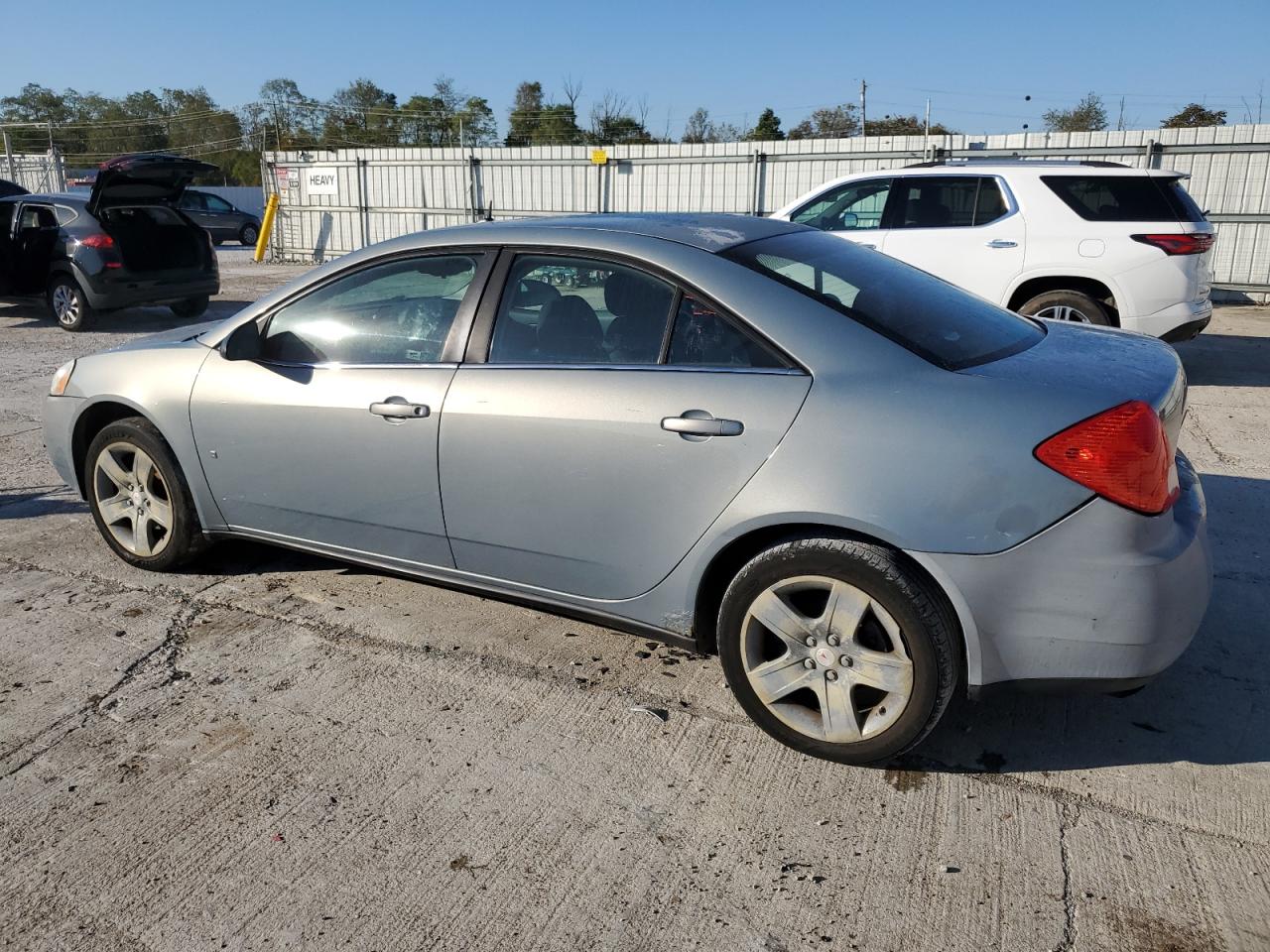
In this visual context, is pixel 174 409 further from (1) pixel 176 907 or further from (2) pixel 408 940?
(2) pixel 408 940

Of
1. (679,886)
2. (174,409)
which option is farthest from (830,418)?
(174,409)

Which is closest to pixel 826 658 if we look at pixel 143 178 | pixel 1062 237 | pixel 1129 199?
pixel 1062 237

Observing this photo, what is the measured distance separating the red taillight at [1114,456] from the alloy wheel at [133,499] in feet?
11.5

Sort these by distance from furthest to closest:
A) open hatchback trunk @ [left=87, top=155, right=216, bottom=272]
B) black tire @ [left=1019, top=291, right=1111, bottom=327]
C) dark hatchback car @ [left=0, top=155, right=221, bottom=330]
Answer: dark hatchback car @ [left=0, top=155, right=221, bottom=330] → open hatchback trunk @ [left=87, top=155, right=216, bottom=272] → black tire @ [left=1019, top=291, right=1111, bottom=327]

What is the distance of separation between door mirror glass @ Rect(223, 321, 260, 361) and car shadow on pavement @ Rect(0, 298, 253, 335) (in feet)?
28.9

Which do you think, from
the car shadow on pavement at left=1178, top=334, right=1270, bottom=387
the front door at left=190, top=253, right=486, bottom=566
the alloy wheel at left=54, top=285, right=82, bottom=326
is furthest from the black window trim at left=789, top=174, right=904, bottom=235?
the alloy wheel at left=54, top=285, right=82, bottom=326

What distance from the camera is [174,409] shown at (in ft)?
13.4

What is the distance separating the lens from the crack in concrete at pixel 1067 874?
2.28 m

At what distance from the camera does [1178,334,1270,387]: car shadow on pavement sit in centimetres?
877

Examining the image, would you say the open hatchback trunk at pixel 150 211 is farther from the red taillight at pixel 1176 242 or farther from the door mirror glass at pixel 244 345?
the red taillight at pixel 1176 242

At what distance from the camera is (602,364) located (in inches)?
127

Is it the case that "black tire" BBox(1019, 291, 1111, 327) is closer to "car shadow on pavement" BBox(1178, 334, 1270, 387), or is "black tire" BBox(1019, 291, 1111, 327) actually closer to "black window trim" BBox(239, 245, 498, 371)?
"car shadow on pavement" BBox(1178, 334, 1270, 387)

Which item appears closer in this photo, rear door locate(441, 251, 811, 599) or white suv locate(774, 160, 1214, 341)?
rear door locate(441, 251, 811, 599)

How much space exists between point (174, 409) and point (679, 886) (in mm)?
2854
